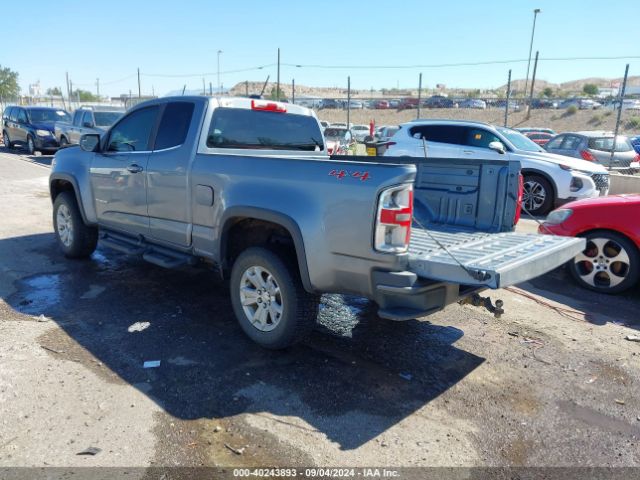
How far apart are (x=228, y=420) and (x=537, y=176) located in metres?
8.84

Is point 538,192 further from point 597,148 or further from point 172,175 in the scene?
point 172,175

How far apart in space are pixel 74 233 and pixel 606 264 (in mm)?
6294

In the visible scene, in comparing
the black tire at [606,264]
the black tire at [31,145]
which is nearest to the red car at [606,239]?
the black tire at [606,264]

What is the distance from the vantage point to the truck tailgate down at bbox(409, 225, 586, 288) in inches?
124

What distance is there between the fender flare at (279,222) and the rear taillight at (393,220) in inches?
23.4

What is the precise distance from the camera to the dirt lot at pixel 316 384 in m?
3.00

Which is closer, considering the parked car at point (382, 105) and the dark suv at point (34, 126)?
the dark suv at point (34, 126)

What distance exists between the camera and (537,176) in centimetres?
1021

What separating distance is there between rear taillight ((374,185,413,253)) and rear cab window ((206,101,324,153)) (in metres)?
2.07

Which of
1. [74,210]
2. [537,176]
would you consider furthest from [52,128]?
[537,176]

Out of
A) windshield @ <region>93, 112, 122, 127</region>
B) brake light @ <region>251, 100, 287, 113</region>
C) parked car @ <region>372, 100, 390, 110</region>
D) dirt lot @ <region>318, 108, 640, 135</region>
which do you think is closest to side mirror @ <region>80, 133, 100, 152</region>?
brake light @ <region>251, 100, 287, 113</region>

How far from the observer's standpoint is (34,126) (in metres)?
20.5

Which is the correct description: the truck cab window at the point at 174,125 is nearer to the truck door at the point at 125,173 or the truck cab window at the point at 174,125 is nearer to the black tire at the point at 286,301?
the truck door at the point at 125,173

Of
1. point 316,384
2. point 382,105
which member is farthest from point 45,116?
point 382,105
